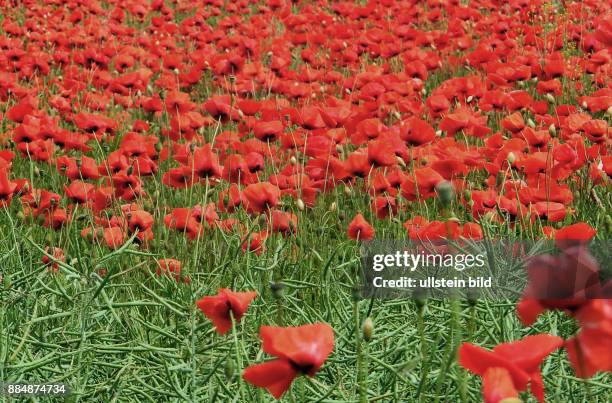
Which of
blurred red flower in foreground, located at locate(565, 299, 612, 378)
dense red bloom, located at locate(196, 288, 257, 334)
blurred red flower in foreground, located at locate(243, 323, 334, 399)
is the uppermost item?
blurred red flower in foreground, located at locate(565, 299, 612, 378)

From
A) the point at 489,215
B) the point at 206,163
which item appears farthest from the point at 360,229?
the point at 206,163

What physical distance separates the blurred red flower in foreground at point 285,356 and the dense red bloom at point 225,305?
0.72 feet

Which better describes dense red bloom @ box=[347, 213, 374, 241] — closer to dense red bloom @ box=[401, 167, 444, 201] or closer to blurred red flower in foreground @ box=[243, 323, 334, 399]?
dense red bloom @ box=[401, 167, 444, 201]

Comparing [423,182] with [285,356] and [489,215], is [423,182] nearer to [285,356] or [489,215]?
[489,215]

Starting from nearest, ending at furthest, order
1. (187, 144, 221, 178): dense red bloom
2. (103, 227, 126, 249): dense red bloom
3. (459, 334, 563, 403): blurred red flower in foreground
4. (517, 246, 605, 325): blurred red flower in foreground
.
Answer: (459, 334, 563, 403): blurred red flower in foreground < (517, 246, 605, 325): blurred red flower in foreground < (103, 227, 126, 249): dense red bloom < (187, 144, 221, 178): dense red bloom

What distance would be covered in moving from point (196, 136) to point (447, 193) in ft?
8.13

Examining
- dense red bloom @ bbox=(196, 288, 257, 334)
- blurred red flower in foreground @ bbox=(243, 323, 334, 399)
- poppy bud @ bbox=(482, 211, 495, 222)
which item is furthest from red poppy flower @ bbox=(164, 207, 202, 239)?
blurred red flower in foreground @ bbox=(243, 323, 334, 399)

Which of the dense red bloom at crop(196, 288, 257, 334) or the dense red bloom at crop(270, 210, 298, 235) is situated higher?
the dense red bloom at crop(196, 288, 257, 334)

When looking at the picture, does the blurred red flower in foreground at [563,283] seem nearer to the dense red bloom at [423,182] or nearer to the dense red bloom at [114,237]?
the dense red bloom at [423,182]

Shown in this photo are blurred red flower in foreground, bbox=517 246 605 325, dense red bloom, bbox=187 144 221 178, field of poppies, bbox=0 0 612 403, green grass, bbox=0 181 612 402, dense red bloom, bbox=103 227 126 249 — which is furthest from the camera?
dense red bloom, bbox=187 144 221 178

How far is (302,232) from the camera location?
240 centimetres

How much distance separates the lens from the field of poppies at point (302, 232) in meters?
1.12

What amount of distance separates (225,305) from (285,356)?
267 millimetres

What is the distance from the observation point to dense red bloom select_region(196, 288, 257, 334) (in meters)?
1.15
